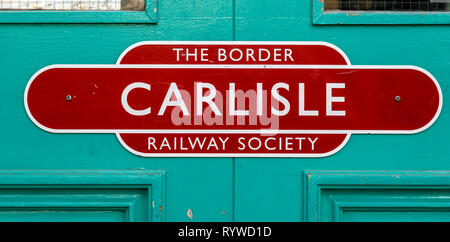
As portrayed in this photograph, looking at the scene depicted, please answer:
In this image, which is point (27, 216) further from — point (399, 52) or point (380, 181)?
point (399, 52)

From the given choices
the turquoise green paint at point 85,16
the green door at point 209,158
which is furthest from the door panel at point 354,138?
the turquoise green paint at point 85,16

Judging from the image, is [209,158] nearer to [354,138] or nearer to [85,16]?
[354,138]

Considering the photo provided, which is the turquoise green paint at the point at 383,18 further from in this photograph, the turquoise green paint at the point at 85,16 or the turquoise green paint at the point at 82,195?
the turquoise green paint at the point at 82,195

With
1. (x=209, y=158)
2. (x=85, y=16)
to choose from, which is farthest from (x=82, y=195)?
(x=85, y=16)

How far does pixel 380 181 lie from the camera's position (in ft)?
4.22

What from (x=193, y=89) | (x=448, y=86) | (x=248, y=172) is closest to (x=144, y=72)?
(x=193, y=89)

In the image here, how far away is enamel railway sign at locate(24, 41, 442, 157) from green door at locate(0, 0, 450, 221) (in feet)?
0.12

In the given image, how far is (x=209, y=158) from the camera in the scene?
4.31 ft

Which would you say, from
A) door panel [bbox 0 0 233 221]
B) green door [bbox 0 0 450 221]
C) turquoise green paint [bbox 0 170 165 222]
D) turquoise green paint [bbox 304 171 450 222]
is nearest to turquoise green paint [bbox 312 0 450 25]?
green door [bbox 0 0 450 221]

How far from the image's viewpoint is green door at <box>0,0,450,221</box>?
129 cm

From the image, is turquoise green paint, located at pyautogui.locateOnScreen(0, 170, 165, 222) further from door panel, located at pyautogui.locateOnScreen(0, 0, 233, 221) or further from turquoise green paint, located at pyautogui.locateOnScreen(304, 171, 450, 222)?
turquoise green paint, located at pyautogui.locateOnScreen(304, 171, 450, 222)

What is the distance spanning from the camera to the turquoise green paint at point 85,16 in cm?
129

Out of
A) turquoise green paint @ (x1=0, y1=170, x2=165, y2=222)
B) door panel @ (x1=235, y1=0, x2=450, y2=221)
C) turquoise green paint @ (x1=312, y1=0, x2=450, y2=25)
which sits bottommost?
turquoise green paint @ (x1=0, y1=170, x2=165, y2=222)

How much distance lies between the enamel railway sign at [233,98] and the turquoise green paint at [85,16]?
10cm
